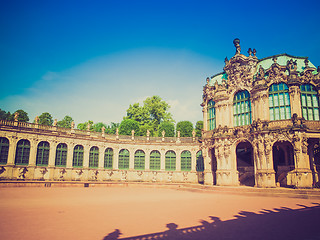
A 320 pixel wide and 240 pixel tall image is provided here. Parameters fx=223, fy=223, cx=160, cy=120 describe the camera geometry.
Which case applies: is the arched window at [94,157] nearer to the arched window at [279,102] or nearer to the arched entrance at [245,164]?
the arched entrance at [245,164]

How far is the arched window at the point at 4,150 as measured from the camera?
109 feet

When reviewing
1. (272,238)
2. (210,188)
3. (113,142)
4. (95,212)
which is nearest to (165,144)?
(113,142)

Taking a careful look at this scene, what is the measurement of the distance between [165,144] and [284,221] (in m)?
37.0

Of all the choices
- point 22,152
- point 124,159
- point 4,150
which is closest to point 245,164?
point 124,159

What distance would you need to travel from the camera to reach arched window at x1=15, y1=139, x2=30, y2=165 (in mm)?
34759

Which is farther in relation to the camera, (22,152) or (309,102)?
(22,152)

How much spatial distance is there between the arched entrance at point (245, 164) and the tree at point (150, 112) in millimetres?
30297

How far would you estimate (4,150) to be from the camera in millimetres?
33531

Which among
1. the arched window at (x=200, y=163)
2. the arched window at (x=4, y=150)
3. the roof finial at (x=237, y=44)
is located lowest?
the arched window at (x=200, y=163)

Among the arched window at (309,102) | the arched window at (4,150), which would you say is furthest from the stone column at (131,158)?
the arched window at (309,102)

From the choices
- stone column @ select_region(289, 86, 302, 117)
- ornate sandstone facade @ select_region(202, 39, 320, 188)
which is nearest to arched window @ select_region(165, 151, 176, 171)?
ornate sandstone facade @ select_region(202, 39, 320, 188)

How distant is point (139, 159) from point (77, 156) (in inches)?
502

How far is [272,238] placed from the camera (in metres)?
8.59

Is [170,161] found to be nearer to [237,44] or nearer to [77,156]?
[77,156]
